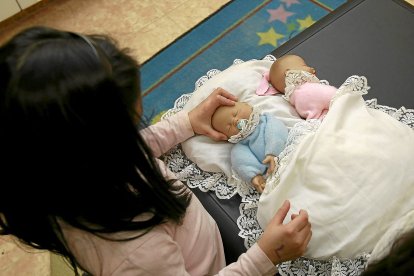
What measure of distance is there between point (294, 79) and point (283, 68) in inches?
2.1

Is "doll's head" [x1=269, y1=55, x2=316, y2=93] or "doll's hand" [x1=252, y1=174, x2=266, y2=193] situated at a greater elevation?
"doll's head" [x1=269, y1=55, x2=316, y2=93]

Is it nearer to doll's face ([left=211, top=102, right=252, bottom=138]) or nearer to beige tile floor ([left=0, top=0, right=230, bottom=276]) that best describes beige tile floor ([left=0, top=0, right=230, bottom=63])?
beige tile floor ([left=0, top=0, right=230, bottom=276])

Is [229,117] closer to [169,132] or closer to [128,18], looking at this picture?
[169,132]

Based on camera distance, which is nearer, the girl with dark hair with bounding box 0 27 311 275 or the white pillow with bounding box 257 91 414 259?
the girl with dark hair with bounding box 0 27 311 275

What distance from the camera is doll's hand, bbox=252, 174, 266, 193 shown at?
95 cm

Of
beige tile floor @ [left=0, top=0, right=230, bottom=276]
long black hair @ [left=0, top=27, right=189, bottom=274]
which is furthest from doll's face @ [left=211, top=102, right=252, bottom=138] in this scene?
beige tile floor @ [left=0, top=0, right=230, bottom=276]

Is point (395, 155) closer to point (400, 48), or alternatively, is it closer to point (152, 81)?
point (400, 48)

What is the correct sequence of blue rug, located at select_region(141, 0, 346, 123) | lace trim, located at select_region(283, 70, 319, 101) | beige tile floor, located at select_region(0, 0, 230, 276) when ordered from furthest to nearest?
1. beige tile floor, located at select_region(0, 0, 230, 276)
2. blue rug, located at select_region(141, 0, 346, 123)
3. lace trim, located at select_region(283, 70, 319, 101)

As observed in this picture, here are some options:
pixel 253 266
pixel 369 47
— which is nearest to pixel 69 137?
pixel 253 266

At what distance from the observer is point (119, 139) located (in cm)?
55

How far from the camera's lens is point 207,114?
1027mm

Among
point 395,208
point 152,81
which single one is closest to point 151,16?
point 152,81

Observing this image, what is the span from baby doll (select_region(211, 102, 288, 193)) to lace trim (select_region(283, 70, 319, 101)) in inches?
3.9

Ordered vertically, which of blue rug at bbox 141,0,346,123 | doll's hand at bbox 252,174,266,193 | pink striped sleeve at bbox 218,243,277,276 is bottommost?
pink striped sleeve at bbox 218,243,277,276
